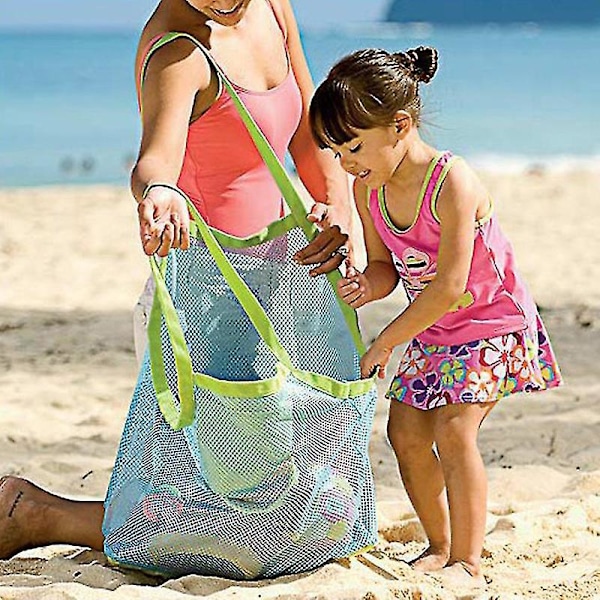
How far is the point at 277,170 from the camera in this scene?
266 centimetres

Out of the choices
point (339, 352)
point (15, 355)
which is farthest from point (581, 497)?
point (15, 355)

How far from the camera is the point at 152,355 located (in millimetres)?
2719

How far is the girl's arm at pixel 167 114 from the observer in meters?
2.40

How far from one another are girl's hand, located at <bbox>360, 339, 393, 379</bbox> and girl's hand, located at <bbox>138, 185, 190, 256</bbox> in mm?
644

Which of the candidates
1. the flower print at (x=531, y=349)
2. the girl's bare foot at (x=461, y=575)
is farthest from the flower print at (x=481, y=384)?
the girl's bare foot at (x=461, y=575)

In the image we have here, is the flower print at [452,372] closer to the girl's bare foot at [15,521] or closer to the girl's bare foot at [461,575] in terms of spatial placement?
the girl's bare foot at [461,575]

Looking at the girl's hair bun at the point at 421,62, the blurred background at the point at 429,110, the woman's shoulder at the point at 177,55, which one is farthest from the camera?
the blurred background at the point at 429,110

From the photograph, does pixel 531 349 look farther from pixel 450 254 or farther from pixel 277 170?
pixel 277 170

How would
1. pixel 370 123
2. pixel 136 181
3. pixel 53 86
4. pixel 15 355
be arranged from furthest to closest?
1. pixel 53 86
2. pixel 15 355
3. pixel 370 123
4. pixel 136 181

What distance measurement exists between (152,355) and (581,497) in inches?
54.5

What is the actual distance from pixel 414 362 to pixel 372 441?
1.33 meters

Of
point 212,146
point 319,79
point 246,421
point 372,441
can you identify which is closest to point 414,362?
point 246,421

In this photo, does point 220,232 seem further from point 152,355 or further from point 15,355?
point 15,355

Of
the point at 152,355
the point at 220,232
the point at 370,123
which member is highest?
the point at 370,123
